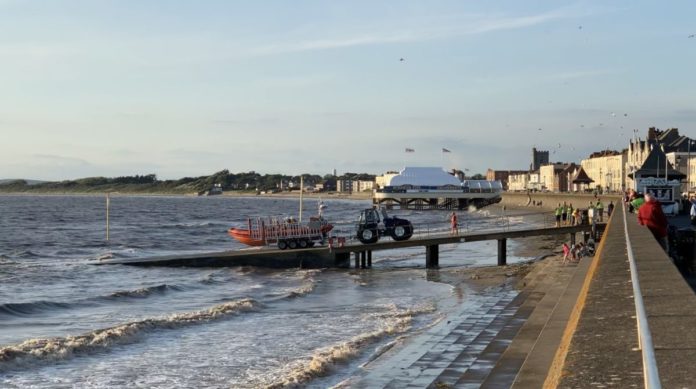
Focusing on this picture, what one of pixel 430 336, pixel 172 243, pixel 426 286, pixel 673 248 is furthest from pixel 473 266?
pixel 172 243

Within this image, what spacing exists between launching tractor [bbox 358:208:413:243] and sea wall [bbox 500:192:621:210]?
50.8 meters

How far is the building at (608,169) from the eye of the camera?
6097 inches

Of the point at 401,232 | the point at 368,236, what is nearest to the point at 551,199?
the point at 401,232

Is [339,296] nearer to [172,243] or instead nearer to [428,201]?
[172,243]

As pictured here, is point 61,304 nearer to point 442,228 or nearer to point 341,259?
point 341,259

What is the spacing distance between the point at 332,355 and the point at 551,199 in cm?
11655

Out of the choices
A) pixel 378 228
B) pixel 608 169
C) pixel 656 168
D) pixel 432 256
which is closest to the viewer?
pixel 432 256

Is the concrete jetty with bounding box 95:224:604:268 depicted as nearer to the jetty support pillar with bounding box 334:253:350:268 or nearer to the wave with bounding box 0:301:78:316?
the jetty support pillar with bounding box 334:253:350:268

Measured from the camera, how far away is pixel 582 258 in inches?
1407

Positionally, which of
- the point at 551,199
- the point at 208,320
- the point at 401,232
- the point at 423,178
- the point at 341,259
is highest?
the point at 423,178

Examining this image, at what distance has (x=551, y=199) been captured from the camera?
13012cm

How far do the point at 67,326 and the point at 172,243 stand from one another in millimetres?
45225

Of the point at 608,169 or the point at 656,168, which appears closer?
the point at 656,168

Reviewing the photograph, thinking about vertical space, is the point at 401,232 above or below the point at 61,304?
above
